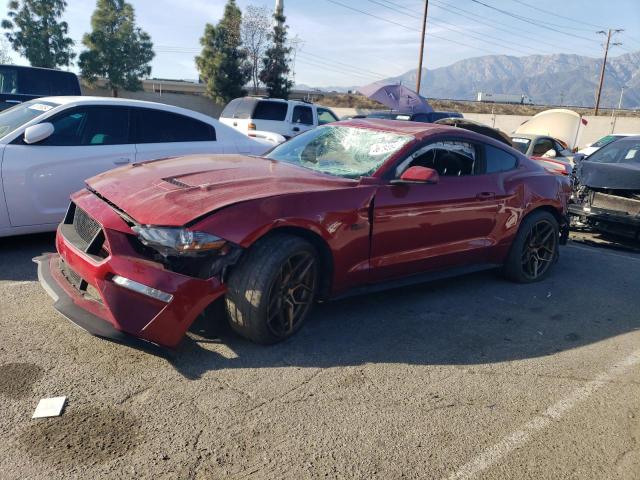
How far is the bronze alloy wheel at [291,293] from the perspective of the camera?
3.53 meters

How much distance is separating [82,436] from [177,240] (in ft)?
3.81

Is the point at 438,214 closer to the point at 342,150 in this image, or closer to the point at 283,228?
the point at 342,150

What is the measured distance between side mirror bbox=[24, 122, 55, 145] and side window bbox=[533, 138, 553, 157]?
34.5 feet

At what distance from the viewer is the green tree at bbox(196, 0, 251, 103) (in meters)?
33.2

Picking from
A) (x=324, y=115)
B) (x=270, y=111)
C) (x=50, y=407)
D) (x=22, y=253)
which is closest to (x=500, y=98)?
(x=324, y=115)

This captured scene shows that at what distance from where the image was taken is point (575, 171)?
8492 mm

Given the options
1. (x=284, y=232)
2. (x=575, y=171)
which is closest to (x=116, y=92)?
(x=575, y=171)

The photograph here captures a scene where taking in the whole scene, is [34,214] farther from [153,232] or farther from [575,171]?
[575,171]

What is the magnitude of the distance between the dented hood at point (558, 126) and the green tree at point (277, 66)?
1742cm

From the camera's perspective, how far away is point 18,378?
10.0 ft

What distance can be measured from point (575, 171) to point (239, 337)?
6924mm

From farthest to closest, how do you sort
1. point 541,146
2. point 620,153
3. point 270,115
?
1. point 270,115
2. point 541,146
3. point 620,153

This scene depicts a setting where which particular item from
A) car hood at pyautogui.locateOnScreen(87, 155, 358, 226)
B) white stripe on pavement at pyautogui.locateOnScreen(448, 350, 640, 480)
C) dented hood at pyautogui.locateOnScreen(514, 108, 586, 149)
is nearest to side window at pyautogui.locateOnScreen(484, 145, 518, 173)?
car hood at pyautogui.locateOnScreen(87, 155, 358, 226)

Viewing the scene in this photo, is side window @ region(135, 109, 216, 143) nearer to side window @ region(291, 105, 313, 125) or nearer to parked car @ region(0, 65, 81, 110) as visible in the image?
parked car @ region(0, 65, 81, 110)
